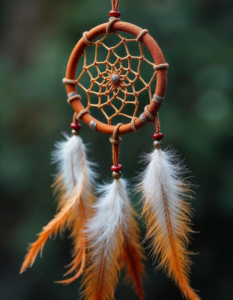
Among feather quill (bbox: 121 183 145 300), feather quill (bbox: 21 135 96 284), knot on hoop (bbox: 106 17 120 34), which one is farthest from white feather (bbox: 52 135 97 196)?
knot on hoop (bbox: 106 17 120 34)

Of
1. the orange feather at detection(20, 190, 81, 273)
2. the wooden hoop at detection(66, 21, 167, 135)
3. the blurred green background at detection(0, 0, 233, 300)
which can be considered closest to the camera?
the wooden hoop at detection(66, 21, 167, 135)

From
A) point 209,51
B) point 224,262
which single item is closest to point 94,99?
point 209,51

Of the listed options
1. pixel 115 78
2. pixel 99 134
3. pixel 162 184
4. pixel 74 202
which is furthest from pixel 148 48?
pixel 99 134

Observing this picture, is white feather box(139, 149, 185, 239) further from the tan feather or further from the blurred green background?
the blurred green background

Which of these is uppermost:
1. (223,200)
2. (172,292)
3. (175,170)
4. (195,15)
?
(195,15)

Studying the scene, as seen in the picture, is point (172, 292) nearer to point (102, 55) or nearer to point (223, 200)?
point (223, 200)

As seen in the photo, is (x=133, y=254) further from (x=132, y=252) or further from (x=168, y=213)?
(x=168, y=213)

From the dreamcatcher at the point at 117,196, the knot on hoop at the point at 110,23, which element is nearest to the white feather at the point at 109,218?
the dreamcatcher at the point at 117,196

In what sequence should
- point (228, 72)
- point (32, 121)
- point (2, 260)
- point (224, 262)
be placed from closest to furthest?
point (228, 72), point (224, 262), point (32, 121), point (2, 260)
